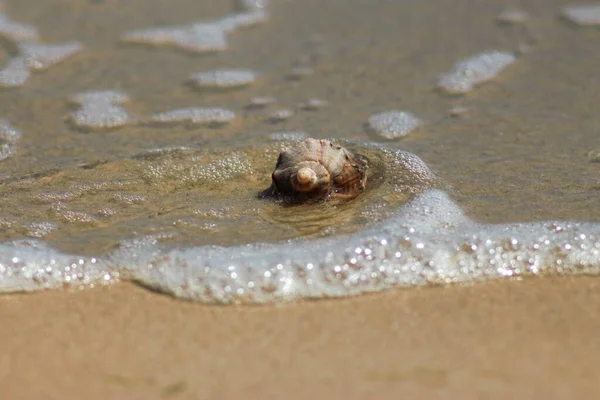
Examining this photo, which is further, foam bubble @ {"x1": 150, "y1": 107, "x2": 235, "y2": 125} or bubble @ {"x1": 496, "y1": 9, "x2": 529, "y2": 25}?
bubble @ {"x1": 496, "y1": 9, "x2": 529, "y2": 25}

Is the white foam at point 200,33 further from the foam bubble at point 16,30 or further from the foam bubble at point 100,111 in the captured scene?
the foam bubble at point 100,111

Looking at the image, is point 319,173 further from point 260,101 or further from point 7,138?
point 7,138

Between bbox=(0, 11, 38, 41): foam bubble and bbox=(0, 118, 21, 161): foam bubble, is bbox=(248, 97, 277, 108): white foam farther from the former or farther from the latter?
bbox=(0, 11, 38, 41): foam bubble

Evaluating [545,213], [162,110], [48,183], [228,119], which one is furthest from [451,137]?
[48,183]

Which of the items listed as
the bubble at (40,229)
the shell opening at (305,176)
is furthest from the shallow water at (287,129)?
the shell opening at (305,176)

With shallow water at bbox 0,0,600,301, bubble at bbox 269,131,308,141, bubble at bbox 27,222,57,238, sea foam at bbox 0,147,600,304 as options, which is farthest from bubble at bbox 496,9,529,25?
bubble at bbox 27,222,57,238

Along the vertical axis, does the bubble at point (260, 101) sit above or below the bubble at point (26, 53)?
above
